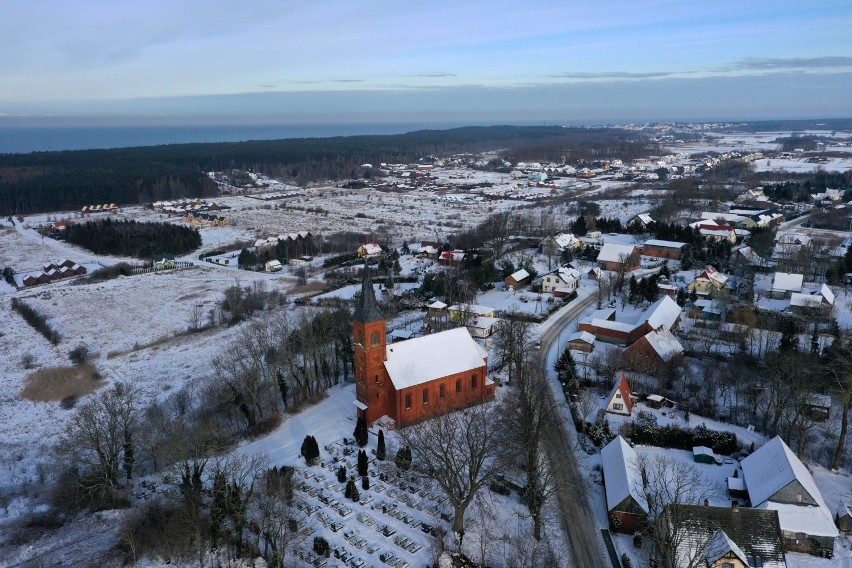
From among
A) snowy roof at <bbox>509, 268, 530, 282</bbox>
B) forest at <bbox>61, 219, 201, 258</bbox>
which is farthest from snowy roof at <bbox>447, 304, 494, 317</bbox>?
forest at <bbox>61, 219, 201, 258</bbox>

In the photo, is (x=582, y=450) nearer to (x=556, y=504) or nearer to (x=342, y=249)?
(x=556, y=504)

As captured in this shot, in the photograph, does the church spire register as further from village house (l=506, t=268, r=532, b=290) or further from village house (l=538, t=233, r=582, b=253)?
village house (l=538, t=233, r=582, b=253)

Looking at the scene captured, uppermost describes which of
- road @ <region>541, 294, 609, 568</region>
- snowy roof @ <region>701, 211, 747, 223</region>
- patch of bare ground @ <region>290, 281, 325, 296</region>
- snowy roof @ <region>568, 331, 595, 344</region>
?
snowy roof @ <region>701, 211, 747, 223</region>

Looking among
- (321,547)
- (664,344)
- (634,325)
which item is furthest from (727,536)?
(634,325)

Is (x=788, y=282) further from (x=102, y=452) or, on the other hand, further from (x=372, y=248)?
(x=102, y=452)

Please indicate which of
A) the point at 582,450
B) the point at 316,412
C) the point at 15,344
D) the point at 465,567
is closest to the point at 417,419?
the point at 316,412

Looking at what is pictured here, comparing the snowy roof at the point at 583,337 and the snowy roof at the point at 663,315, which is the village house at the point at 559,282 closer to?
the snowy roof at the point at 663,315

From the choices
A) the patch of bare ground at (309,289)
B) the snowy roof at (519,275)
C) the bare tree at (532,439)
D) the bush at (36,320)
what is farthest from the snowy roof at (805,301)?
the bush at (36,320)
